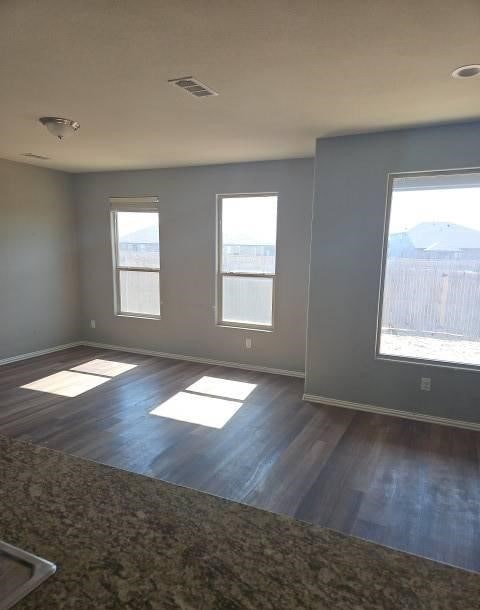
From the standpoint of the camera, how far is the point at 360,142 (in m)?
3.66

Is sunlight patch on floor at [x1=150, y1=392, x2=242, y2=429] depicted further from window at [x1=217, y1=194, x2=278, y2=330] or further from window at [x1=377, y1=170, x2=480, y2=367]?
window at [x1=377, y1=170, x2=480, y2=367]

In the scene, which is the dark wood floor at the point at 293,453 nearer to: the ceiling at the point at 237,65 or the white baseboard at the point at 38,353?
the white baseboard at the point at 38,353

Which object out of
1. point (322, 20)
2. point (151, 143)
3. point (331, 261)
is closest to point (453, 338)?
point (331, 261)

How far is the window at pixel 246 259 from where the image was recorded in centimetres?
498

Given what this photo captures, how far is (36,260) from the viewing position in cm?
557

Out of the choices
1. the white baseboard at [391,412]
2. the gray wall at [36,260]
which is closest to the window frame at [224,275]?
the white baseboard at [391,412]

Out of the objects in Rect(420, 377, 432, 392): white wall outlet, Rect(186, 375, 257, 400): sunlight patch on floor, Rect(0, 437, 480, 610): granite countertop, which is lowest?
Rect(186, 375, 257, 400): sunlight patch on floor

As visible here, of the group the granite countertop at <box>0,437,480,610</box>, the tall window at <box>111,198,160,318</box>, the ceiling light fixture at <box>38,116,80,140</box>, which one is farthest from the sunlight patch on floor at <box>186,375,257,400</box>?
the granite countertop at <box>0,437,480,610</box>

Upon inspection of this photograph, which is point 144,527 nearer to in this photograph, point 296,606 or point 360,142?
point 296,606

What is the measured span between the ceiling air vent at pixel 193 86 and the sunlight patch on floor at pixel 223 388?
2.89m

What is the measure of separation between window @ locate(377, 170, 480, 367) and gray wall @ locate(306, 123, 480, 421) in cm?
14

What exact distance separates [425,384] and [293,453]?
1522 millimetres

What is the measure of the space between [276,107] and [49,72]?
1526mm

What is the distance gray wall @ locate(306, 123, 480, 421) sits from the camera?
3.53 meters
